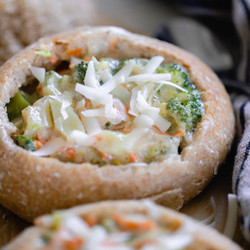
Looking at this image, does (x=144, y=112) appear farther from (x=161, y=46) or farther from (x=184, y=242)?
(x=184, y=242)

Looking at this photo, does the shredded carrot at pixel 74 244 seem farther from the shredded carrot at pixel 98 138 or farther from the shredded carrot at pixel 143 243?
the shredded carrot at pixel 98 138

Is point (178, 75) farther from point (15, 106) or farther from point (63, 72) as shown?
point (15, 106)

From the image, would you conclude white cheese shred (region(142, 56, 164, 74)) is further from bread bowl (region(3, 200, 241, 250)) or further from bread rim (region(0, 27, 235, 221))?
bread bowl (region(3, 200, 241, 250))

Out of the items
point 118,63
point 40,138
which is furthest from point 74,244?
point 118,63

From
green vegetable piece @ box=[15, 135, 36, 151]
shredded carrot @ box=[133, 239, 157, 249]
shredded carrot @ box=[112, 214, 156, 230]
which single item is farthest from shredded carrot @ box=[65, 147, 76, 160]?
shredded carrot @ box=[133, 239, 157, 249]

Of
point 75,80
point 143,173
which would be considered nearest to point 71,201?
point 143,173

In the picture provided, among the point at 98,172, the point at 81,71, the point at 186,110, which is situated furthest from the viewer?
the point at 81,71
